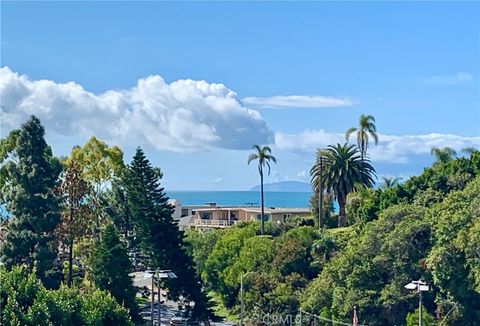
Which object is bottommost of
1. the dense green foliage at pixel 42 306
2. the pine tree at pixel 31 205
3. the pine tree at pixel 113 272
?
the dense green foliage at pixel 42 306

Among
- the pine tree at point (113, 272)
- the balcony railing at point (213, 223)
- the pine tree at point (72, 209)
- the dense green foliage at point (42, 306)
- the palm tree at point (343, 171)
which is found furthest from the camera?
the balcony railing at point (213, 223)

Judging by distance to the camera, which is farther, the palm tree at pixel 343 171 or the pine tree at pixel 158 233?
the palm tree at pixel 343 171

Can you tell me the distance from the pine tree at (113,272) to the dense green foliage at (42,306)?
8247 mm

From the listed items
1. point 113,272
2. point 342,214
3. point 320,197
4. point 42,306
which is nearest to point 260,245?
point 320,197

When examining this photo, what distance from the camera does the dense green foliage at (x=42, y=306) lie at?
25.3 metres

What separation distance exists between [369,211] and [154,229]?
11692mm

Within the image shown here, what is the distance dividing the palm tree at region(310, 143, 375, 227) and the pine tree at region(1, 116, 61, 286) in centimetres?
2209

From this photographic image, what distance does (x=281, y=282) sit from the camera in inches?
1807

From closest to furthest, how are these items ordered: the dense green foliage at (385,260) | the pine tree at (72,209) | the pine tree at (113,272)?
1. the pine tree at (113,272)
2. the dense green foliage at (385,260)
3. the pine tree at (72,209)

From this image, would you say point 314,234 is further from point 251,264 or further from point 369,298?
point 369,298

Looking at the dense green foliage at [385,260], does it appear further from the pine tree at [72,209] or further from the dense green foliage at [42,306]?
the dense green foliage at [42,306]

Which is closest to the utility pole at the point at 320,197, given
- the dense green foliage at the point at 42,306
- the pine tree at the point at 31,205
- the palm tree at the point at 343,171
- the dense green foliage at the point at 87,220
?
the palm tree at the point at 343,171

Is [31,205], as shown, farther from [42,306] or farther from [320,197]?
[320,197]

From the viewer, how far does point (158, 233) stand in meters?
43.3
